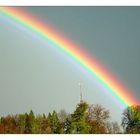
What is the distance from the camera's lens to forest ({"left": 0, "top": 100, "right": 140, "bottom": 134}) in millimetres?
10070

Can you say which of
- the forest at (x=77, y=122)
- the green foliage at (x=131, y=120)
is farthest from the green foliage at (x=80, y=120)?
the green foliage at (x=131, y=120)

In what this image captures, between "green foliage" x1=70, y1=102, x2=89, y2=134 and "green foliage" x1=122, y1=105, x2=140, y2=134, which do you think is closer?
"green foliage" x1=70, y1=102, x2=89, y2=134

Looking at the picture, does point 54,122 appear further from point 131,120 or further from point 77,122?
point 131,120

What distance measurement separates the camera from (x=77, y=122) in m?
10.6

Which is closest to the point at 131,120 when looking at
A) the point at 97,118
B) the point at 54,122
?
the point at 97,118

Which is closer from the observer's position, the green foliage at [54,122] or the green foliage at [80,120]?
the green foliage at [80,120]

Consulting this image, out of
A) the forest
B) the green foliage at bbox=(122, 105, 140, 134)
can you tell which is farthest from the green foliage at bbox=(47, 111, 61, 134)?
the green foliage at bbox=(122, 105, 140, 134)

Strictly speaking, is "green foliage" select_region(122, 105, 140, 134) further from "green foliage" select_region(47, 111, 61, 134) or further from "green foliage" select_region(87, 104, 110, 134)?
"green foliage" select_region(47, 111, 61, 134)

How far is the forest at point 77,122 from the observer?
1007 centimetres

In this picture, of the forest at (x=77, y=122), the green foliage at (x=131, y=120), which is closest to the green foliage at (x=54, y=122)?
the forest at (x=77, y=122)

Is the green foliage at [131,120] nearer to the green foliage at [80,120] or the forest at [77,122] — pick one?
the forest at [77,122]

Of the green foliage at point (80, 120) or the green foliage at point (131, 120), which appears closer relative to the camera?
the green foliage at point (80, 120)

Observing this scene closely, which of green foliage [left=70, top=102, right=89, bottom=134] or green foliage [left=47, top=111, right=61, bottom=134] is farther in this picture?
green foliage [left=47, top=111, right=61, bottom=134]
